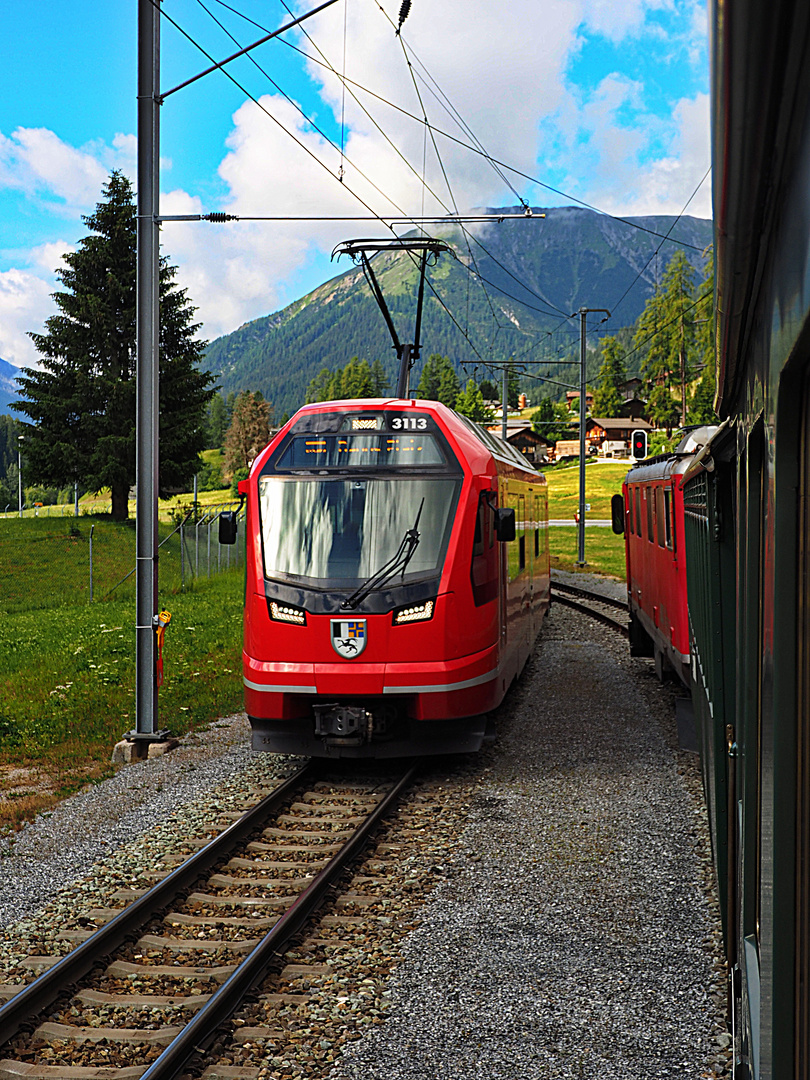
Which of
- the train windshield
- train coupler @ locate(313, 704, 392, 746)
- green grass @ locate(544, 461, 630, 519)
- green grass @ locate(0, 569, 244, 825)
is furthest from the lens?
green grass @ locate(544, 461, 630, 519)

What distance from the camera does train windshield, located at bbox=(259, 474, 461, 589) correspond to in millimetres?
9266

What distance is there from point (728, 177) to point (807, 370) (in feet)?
0.95

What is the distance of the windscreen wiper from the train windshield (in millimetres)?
33

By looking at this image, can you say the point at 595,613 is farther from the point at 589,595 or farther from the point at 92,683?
the point at 92,683

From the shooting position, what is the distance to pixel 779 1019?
58.9 inches

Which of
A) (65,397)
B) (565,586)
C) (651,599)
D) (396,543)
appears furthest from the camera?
(65,397)

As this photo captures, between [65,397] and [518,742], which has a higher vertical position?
[65,397]


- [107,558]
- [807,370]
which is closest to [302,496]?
[807,370]

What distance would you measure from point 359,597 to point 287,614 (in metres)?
0.69

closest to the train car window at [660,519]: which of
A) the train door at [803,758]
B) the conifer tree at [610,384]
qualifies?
the train door at [803,758]

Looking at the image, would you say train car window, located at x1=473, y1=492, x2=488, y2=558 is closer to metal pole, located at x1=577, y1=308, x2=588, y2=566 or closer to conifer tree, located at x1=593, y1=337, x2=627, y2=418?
metal pole, located at x1=577, y1=308, x2=588, y2=566

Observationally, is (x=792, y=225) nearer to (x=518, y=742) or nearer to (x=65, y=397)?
(x=518, y=742)

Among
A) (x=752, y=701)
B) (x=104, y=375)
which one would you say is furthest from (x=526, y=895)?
(x=104, y=375)

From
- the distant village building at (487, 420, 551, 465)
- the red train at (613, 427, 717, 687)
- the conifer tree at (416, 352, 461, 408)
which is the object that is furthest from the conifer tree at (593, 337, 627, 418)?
the red train at (613, 427, 717, 687)
